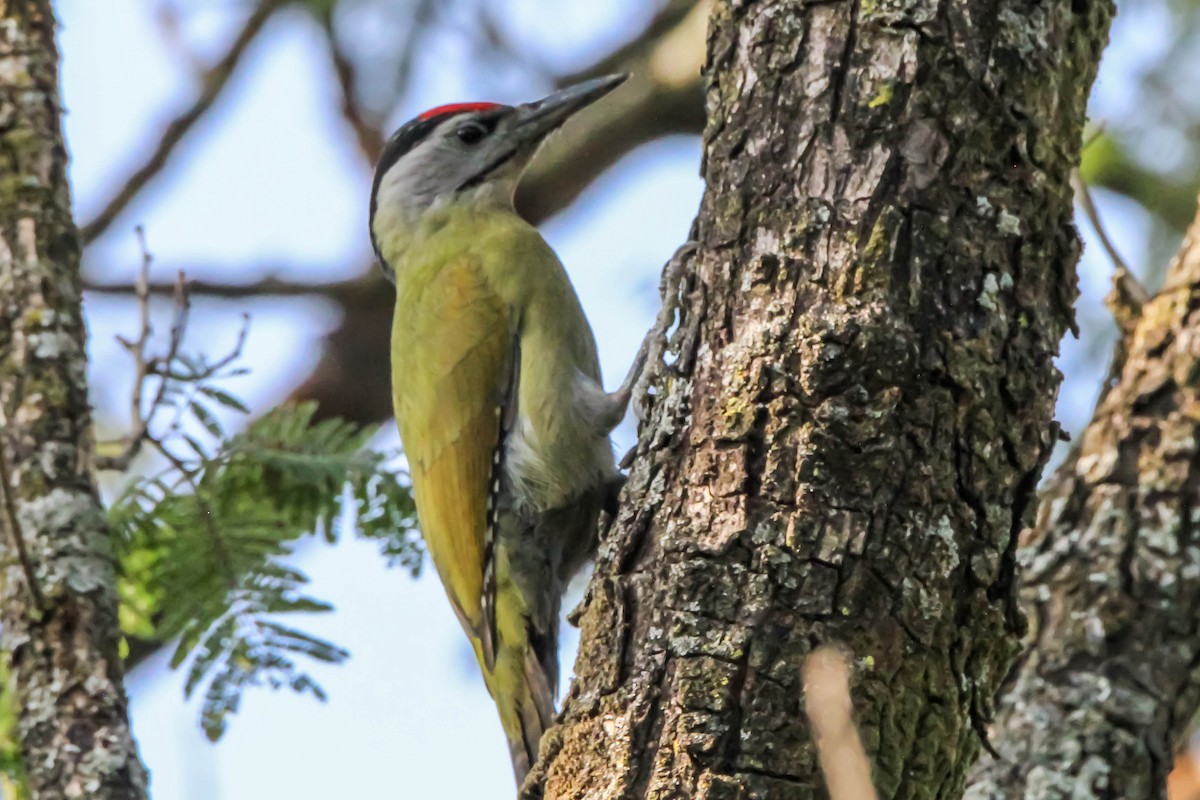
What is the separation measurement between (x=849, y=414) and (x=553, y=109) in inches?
111

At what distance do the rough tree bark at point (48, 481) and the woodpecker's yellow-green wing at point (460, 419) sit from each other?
41.4 inches

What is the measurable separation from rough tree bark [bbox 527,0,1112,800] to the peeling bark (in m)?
1.03

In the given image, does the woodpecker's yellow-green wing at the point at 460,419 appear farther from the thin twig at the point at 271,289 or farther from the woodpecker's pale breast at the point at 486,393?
the thin twig at the point at 271,289

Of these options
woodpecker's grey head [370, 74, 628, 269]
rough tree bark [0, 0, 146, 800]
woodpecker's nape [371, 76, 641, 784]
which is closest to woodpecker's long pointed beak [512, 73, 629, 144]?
woodpecker's grey head [370, 74, 628, 269]

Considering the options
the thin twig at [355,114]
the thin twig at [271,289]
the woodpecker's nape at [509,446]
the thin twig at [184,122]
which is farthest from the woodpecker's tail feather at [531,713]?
the thin twig at [355,114]

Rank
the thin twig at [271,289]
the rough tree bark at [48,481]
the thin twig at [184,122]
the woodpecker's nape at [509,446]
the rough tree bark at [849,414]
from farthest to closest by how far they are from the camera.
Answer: the thin twig at [184,122]
the thin twig at [271,289]
the woodpecker's nape at [509,446]
the rough tree bark at [48,481]
the rough tree bark at [849,414]

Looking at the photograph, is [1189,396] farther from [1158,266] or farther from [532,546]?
[1158,266]

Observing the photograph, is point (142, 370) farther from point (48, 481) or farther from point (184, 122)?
point (184, 122)

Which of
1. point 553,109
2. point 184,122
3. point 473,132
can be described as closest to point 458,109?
point 473,132

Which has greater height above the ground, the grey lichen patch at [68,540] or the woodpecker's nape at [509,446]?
the woodpecker's nape at [509,446]

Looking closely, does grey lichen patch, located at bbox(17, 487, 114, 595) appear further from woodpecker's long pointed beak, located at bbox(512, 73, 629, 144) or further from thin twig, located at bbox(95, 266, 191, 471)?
woodpecker's long pointed beak, located at bbox(512, 73, 629, 144)

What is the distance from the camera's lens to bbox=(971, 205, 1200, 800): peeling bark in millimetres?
3297

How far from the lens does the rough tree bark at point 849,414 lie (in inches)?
86.3

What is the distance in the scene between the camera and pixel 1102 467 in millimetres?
3586
